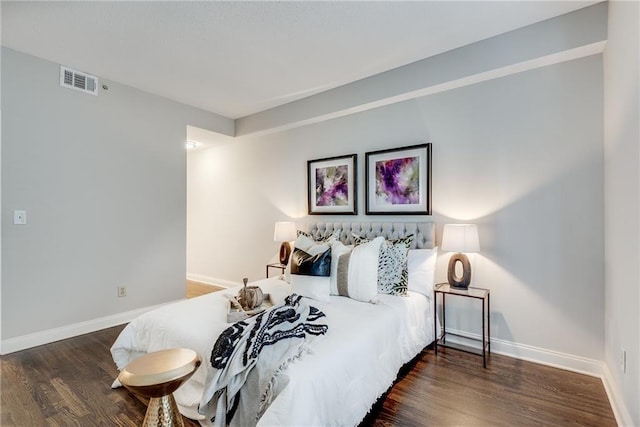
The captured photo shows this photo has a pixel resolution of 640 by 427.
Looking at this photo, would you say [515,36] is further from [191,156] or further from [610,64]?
[191,156]

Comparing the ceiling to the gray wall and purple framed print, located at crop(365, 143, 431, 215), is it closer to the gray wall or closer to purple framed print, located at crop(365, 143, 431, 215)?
the gray wall

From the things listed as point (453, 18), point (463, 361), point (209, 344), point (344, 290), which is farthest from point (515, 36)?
point (209, 344)

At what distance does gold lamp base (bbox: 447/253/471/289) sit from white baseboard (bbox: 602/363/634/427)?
→ 1.05 metres

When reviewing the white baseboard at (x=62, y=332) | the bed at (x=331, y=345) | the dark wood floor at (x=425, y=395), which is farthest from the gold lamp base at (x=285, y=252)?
the dark wood floor at (x=425, y=395)

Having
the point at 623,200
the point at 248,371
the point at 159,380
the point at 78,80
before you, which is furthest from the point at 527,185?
the point at 78,80

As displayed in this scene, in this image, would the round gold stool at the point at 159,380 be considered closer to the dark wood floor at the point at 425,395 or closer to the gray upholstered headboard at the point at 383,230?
the dark wood floor at the point at 425,395

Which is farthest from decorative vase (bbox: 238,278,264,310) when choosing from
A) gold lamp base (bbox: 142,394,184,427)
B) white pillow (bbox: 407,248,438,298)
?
white pillow (bbox: 407,248,438,298)

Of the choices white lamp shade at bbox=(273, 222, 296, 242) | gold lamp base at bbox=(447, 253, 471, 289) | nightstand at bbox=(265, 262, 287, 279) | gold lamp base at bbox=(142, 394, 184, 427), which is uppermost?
white lamp shade at bbox=(273, 222, 296, 242)

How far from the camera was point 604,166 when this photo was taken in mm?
2277

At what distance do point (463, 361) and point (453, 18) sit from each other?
2806 mm

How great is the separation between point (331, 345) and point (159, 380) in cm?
83

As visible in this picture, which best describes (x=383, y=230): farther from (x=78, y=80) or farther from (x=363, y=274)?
(x=78, y=80)

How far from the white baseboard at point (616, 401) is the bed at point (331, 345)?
120cm

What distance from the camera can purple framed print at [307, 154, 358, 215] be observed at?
369 cm
